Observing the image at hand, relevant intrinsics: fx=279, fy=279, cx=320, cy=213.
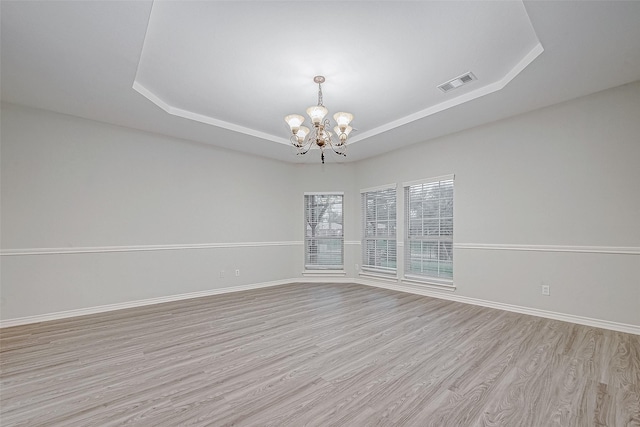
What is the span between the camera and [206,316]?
3.76 m

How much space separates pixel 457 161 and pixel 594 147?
163 centimetres

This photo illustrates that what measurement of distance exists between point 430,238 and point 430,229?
0.53ft

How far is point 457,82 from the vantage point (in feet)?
10.5

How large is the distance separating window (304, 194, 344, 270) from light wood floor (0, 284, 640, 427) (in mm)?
2622

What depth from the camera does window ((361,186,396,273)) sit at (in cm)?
571

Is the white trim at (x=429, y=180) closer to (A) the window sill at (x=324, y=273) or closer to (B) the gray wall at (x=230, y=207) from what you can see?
(B) the gray wall at (x=230, y=207)

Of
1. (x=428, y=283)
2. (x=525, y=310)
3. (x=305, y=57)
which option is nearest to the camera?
(x=305, y=57)

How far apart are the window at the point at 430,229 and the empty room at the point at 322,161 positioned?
4 centimetres

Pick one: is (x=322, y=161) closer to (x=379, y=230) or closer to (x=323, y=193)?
(x=323, y=193)

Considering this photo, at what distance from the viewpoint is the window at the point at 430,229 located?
4.79 meters

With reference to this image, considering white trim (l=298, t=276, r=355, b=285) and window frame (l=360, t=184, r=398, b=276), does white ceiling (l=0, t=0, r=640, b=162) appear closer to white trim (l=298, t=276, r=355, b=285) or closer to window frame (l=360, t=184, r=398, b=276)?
window frame (l=360, t=184, r=398, b=276)

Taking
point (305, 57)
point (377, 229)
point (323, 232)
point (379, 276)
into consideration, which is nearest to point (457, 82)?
point (305, 57)

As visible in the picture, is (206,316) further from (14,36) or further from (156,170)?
(14,36)

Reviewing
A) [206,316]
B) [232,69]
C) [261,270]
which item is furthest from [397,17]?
[261,270]
